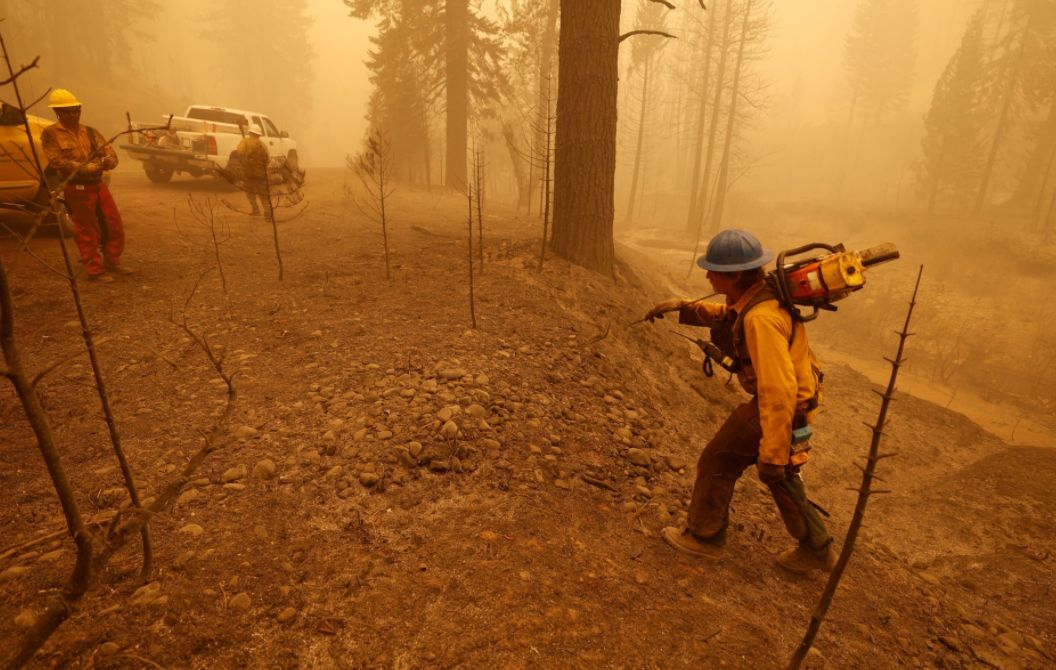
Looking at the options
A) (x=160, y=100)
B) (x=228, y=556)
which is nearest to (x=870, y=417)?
(x=228, y=556)

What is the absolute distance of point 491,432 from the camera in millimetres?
3963

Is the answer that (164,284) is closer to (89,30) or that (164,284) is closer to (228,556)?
(228,556)

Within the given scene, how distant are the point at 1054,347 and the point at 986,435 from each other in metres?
9.74

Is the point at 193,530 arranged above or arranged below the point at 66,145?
below

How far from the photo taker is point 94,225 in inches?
245

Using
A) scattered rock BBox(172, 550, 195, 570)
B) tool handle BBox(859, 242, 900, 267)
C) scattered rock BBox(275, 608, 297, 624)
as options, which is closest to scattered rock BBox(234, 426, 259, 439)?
scattered rock BBox(172, 550, 195, 570)

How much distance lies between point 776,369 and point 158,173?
52.3 feet

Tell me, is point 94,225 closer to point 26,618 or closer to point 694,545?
point 26,618

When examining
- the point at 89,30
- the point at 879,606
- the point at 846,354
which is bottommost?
the point at 846,354

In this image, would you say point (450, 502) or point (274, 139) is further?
point (274, 139)

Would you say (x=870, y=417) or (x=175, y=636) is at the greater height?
(x=175, y=636)

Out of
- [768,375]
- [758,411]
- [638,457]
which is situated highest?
[768,375]

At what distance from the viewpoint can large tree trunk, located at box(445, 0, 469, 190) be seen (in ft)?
58.9

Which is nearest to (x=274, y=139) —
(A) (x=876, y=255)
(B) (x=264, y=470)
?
(B) (x=264, y=470)
